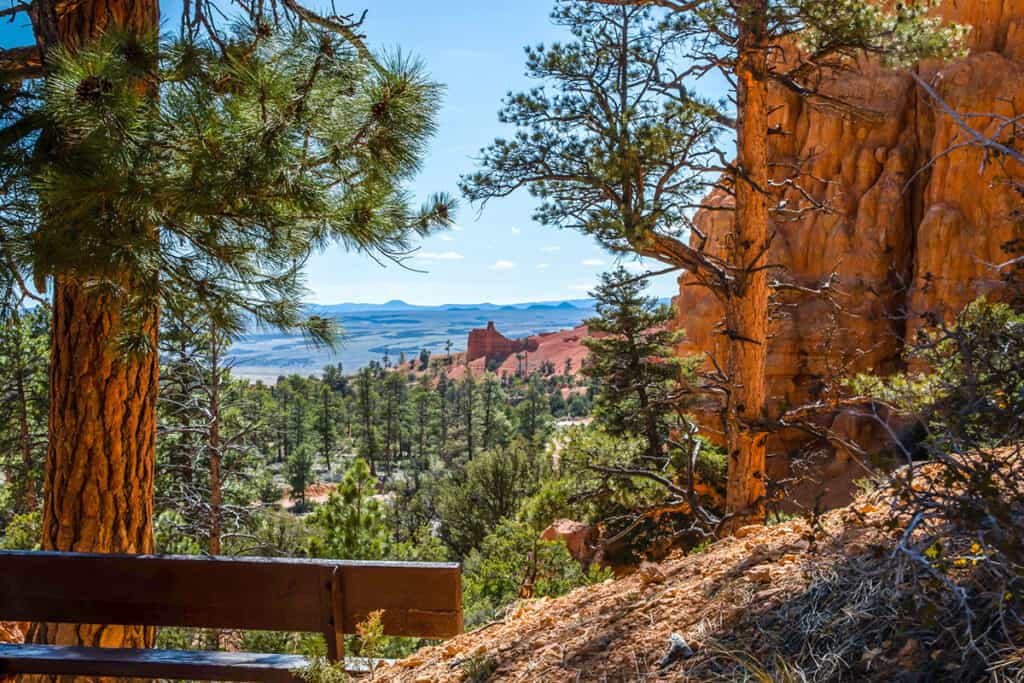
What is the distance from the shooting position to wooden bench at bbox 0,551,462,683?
2293 millimetres

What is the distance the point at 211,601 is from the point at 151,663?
0.29 metres

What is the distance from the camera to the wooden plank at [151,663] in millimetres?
2258

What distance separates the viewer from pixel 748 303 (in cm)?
598

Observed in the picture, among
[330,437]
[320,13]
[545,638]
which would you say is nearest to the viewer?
[545,638]

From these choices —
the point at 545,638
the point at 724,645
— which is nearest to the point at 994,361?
the point at 724,645

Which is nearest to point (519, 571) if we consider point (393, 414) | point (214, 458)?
point (214, 458)

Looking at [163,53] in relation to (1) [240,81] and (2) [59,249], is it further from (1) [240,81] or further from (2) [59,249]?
(2) [59,249]

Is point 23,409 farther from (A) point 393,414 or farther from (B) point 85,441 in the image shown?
(A) point 393,414

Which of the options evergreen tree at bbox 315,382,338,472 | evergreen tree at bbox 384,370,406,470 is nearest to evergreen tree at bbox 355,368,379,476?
evergreen tree at bbox 384,370,406,470

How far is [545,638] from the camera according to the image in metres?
2.37

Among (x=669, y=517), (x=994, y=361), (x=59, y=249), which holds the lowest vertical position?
(x=669, y=517)

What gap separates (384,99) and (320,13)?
55.9 inches

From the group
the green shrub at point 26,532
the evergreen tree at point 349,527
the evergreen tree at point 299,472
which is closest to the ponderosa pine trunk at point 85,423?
the green shrub at point 26,532

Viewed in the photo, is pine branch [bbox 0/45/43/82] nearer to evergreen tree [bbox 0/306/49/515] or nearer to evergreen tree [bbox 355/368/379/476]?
evergreen tree [bbox 0/306/49/515]
